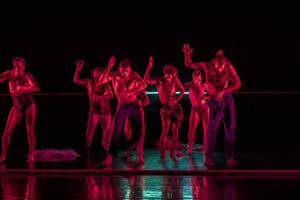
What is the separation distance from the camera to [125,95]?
10.9 m

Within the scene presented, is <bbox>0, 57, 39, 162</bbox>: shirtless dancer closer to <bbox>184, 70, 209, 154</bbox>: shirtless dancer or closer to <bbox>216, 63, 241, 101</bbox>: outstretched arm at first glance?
<bbox>184, 70, 209, 154</bbox>: shirtless dancer

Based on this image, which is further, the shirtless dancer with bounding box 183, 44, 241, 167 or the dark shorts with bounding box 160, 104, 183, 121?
the dark shorts with bounding box 160, 104, 183, 121

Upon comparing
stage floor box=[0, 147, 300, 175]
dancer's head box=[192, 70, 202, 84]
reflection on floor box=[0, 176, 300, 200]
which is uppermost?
dancer's head box=[192, 70, 202, 84]

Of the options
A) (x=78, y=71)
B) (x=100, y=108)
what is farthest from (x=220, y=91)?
(x=78, y=71)

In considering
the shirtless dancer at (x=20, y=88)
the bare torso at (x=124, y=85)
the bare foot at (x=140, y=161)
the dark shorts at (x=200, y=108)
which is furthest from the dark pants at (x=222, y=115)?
the shirtless dancer at (x=20, y=88)

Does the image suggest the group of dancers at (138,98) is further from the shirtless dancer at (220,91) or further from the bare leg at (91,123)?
the bare leg at (91,123)

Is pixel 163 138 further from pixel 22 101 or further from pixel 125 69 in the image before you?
pixel 22 101

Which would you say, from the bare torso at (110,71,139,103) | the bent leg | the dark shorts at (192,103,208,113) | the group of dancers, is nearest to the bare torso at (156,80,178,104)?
the group of dancers

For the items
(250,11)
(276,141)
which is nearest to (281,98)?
(250,11)

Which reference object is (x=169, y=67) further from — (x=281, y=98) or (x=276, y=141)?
(x=281, y=98)

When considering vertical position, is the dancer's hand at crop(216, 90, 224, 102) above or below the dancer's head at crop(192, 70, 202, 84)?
below

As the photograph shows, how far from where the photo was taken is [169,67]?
1180cm

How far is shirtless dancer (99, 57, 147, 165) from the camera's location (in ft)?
35.5

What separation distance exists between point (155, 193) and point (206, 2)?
452 inches
